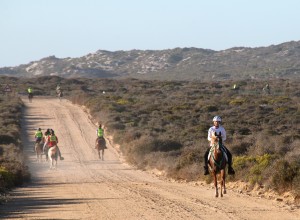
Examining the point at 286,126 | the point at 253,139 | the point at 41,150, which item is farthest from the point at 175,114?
the point at 253,139

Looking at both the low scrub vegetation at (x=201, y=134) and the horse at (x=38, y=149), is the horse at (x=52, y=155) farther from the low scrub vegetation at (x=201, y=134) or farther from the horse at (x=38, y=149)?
the low scrub vegetation at (x=201, y=134)

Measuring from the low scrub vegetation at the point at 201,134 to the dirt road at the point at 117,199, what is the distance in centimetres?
120

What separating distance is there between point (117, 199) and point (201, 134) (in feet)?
78.5

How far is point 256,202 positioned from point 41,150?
26982 mm

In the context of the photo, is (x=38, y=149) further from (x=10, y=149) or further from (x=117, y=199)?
(x=117, y=199)

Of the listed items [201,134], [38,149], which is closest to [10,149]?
[38,149]

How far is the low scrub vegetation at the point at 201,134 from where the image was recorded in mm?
24922

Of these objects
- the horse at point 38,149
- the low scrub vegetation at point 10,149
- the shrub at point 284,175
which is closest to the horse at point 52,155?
the low scrub vegetation at point 10,149

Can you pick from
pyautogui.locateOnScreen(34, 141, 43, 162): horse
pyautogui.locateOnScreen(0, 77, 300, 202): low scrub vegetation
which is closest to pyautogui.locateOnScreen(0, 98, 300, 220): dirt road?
pyautogui.locateOnScreen(0, 77, 300, 202): low scrub vegetation

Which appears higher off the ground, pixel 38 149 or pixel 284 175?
pixel 284 175

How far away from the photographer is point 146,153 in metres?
40.7

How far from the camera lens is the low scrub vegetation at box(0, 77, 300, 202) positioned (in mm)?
24922

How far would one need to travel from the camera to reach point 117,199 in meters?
21.6

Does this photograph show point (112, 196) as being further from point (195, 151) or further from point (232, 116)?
point (232, 116)
